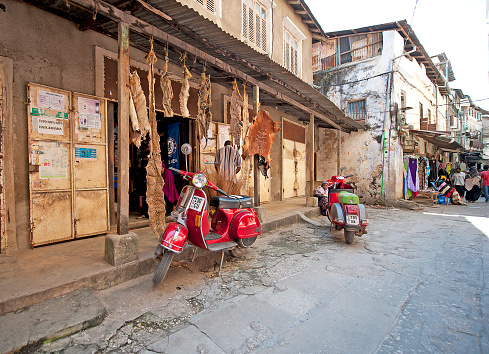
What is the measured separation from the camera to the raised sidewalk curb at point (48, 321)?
6.91 feet

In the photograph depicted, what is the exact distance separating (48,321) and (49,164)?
277 centimetres

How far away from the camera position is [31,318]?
241cm

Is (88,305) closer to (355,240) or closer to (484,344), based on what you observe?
(484,344)

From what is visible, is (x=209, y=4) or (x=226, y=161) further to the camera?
(x=209, y=4)

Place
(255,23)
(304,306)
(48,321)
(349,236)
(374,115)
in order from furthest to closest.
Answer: (374,115) < (255,23) < (349,236) < (304,306) < (48,321)

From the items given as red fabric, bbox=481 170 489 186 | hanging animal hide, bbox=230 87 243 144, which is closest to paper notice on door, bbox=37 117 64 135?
hanging animal hide, bbox=230 87 243 144

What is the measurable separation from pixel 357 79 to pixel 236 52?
1025cm

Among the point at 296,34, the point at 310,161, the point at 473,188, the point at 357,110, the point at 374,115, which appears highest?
the point at 296,34

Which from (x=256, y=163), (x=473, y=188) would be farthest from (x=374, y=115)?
(x=256, y=163)

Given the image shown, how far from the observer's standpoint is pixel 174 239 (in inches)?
122

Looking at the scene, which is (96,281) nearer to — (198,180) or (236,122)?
(198,180)

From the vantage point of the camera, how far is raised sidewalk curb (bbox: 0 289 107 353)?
6.91ft

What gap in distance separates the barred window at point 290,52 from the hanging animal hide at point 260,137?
457 centimetres

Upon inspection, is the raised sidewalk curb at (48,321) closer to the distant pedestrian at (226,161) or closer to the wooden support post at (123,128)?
the wooden support post at (123,128)
